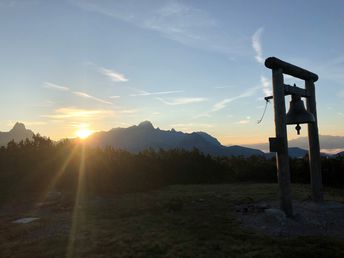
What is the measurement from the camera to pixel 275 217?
9.38 metres

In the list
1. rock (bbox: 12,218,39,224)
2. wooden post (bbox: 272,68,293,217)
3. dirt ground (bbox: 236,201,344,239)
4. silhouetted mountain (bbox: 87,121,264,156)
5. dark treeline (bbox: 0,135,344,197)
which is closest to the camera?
dirt ground (bbox: 236,201,344,239)

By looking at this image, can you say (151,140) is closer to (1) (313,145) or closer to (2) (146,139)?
(2) (146,139)

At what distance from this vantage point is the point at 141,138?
17500cm

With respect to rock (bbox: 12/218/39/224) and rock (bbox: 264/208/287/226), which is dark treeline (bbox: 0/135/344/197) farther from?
rock (bbox: 264/208/287/226)

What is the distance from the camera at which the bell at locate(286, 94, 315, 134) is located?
10.2m

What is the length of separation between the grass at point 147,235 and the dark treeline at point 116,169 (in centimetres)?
430

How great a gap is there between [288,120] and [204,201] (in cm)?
449

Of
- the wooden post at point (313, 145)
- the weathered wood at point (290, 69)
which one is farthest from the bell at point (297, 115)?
the wooden post at point (313, 145)

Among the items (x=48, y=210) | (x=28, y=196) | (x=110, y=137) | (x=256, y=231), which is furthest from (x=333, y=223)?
(x=110, y=137)

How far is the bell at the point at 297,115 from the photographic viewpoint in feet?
33.4

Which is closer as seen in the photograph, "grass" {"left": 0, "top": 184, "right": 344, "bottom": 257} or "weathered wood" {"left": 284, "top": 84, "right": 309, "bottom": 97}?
"grass" {"left": 0, "top": 184, "right": 344, "bottom": 257}

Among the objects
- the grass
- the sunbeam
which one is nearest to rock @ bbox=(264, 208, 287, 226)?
the grass

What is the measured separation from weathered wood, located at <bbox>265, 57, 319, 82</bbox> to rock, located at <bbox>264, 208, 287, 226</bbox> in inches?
149

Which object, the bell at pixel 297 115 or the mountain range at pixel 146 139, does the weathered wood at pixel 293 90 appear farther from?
the mountain range at pixel 146 139
